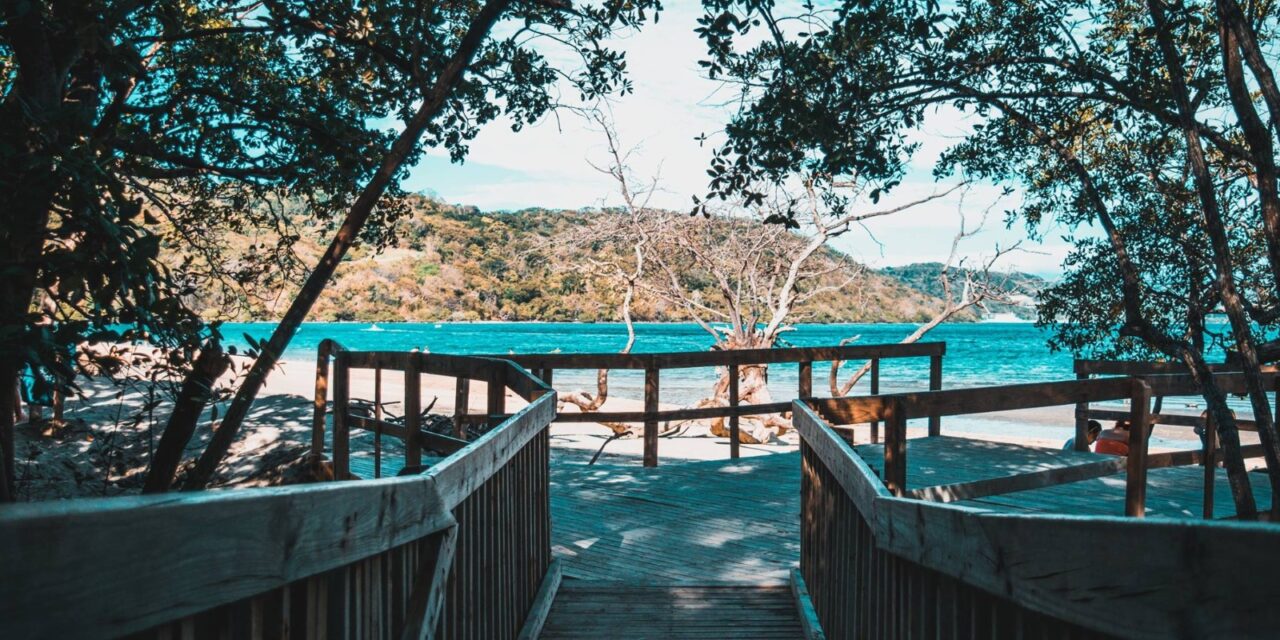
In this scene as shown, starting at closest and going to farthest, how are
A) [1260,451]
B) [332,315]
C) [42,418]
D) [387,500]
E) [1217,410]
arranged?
1. [387,500]
2. [1217,410]
3. [1260,451]
4. [42,418]
5. [332,315]

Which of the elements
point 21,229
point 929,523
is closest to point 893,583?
point 929,523

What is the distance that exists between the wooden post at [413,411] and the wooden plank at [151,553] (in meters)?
4.45

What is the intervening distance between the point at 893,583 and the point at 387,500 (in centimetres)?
159

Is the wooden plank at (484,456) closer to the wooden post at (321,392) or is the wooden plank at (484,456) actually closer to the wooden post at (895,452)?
the wooden post at (895,452)

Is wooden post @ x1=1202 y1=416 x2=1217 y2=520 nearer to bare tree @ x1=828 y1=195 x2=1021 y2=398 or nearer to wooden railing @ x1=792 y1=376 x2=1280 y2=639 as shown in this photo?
wooden railing @ x1=792 y1=376 x2=1280 y2=639

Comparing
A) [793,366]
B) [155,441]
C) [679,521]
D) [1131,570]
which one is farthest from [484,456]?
[793,366]

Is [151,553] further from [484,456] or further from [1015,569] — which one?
[484,456]

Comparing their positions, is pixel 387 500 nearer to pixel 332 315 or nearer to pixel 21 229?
pixel 21 229

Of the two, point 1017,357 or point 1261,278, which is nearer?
point 1261,278

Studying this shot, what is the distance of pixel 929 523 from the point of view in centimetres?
223

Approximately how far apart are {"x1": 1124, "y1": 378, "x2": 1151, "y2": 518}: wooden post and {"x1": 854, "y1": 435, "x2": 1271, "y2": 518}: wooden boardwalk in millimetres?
603

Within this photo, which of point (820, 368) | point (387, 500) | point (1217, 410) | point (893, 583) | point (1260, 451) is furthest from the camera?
point (820, 368)

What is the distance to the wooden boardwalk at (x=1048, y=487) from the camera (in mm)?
7371

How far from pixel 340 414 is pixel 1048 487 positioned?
6.17 metres
